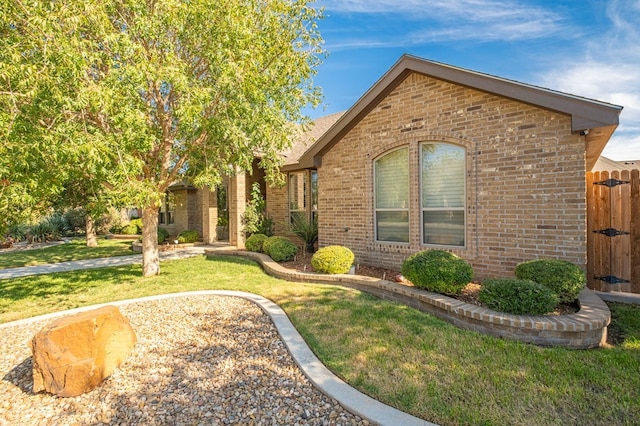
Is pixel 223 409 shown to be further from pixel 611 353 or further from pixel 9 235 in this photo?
pixel 9 235

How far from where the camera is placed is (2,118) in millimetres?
4977

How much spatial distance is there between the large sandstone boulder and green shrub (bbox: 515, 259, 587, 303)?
6.49 m

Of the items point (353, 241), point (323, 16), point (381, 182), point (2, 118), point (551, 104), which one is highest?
point (323, 16)

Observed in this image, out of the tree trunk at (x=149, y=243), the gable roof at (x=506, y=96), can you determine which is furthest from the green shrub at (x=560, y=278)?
the tree trunk at (x=149, y=243)

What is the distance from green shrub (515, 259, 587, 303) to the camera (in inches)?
198

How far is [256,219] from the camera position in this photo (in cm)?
1324

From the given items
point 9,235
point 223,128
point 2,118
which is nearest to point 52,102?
point 2,118

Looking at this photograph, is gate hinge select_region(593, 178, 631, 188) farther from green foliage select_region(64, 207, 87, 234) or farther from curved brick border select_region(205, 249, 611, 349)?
green foliage select_region(64, 207, 87, 234)

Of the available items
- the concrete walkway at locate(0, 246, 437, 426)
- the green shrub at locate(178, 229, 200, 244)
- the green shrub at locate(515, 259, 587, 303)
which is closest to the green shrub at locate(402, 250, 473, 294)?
the green shrub at locate(515, 259, 587, 303)

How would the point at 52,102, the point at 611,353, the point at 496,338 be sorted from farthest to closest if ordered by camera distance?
the point at 52,102, the point at 496,338, the point at 611,353

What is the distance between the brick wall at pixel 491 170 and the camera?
590 cm

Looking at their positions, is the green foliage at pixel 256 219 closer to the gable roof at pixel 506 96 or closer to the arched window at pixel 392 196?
the gable roof at pixel 506 96

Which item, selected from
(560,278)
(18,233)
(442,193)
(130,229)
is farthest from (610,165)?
(18,233)

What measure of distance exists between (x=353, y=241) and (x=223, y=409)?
6.24m
